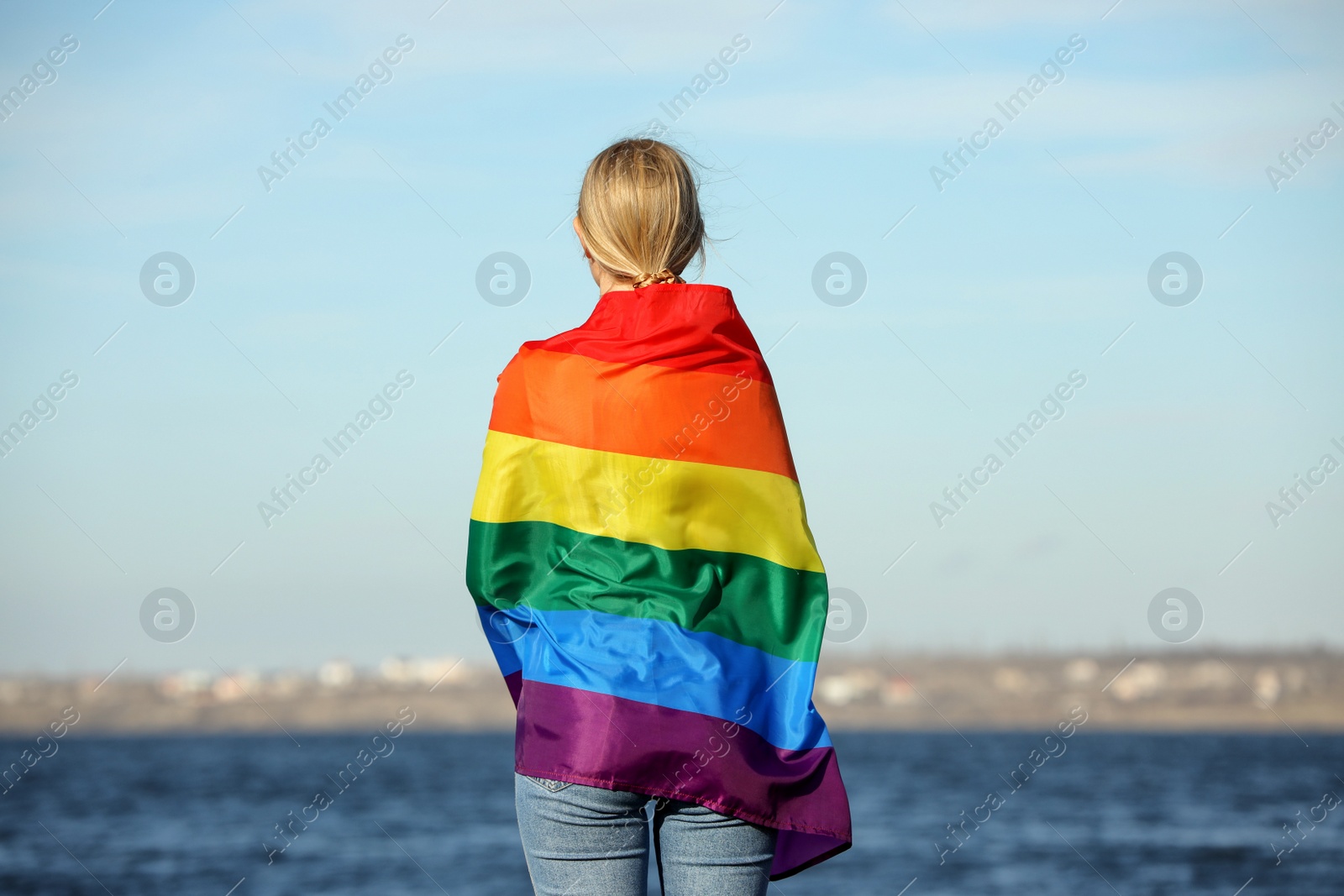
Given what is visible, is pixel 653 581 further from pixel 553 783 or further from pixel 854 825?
pixel 854 825

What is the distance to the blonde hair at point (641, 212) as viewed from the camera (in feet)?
7.18

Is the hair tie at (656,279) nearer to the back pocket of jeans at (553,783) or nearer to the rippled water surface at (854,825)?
the back pocket of jeans at (553,783)

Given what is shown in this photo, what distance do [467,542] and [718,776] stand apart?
598 mm

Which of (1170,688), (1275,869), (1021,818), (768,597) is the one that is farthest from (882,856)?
(1170,688)

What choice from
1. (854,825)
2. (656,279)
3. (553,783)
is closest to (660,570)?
(553,783)

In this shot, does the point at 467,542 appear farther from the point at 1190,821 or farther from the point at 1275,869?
the point at 1190,821

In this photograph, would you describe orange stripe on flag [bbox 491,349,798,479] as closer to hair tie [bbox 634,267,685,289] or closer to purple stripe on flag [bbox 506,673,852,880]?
hair tie [bbox 634,267,685,289]

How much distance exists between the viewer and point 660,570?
2.13 m

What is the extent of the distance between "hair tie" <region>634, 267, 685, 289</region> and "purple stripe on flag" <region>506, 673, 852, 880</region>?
0.70 meters

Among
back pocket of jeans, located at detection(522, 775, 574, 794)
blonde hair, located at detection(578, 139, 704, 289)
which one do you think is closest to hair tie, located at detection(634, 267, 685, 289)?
blonde hair, located at detection(578, 139, 704, 289)

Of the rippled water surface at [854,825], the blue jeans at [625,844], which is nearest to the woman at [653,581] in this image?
the blue jeans at [625,844]

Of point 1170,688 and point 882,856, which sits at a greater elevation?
point 882,856

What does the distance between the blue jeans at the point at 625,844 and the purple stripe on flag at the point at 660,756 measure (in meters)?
0.03

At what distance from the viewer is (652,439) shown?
216cm
